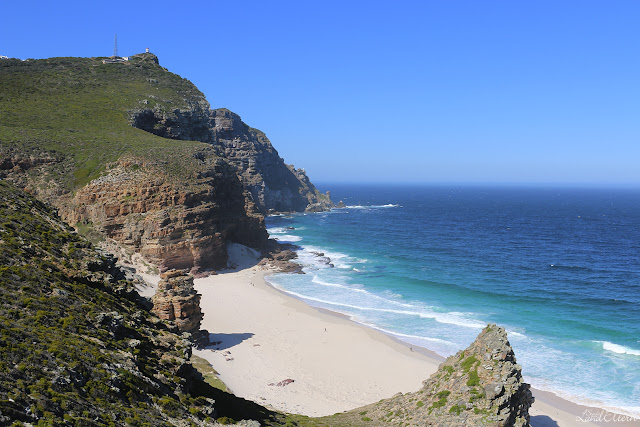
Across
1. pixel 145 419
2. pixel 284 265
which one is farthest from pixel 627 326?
pixel 145 419

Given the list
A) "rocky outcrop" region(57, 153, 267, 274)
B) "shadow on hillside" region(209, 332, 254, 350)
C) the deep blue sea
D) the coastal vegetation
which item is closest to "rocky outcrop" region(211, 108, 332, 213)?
the coastal vegetation

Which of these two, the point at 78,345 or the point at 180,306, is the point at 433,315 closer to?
the point at 180,306

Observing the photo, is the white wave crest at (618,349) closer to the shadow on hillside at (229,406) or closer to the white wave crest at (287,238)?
the shadow on hillside at (229,406)

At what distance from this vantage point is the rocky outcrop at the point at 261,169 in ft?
417

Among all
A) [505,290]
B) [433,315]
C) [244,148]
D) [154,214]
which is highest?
[244,148]

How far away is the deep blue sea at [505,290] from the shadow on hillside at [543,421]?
171 inches

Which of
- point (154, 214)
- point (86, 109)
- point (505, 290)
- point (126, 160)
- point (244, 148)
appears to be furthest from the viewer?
point (244, 148)

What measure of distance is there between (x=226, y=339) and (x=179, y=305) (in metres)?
6.66

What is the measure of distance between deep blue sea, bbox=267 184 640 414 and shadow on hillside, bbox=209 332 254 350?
40.6ft

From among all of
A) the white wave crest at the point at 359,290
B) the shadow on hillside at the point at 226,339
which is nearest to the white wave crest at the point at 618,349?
the white wave crest at the point at 359,290

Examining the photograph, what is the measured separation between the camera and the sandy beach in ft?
97.4

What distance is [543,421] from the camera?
2836 cm

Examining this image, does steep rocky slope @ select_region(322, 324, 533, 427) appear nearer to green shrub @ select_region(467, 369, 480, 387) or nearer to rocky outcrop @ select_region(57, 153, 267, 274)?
green shrub @ select_region(467, 369, 480, 387)

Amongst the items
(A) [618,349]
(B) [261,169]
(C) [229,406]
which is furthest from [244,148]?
(C) [229,406]
